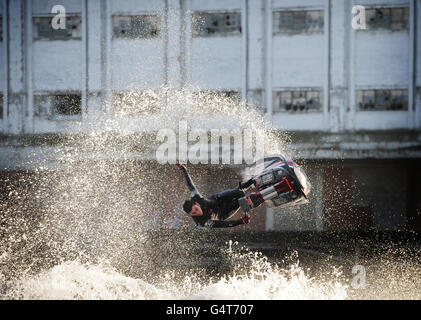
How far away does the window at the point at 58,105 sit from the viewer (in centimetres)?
2167

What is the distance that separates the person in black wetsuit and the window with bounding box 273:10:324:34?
15.6m

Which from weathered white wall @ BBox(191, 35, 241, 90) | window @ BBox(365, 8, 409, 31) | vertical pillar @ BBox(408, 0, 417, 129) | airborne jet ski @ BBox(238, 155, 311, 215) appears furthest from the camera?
weathered white wall @ BBox(191, 35, 241, 90)

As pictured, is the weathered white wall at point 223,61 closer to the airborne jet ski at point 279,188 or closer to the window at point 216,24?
the window at point 216,24

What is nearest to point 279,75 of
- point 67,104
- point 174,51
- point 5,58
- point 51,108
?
point 174,51

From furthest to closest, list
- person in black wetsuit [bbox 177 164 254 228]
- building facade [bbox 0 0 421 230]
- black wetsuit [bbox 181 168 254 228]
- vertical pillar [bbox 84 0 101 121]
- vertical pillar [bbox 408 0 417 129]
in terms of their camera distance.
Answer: vertical pillar [bbox 84 0 101 121]
vertical pillar [bbox 408 0 417 129]
building facade [bbox 0 0 421 230]
black wetsuit [bbox 181 168 254 228]
person in black wetsuit [bbox 177 164 254 228]

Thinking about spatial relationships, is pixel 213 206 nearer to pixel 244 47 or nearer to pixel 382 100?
pixel 244 47

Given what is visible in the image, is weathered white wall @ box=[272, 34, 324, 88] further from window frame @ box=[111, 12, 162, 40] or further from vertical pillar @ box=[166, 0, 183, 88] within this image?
window frame @ box=[111, 12, 162, 40]

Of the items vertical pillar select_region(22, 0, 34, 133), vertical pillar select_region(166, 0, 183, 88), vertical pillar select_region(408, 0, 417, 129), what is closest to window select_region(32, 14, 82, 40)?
vertical pillar select_region(22, 0, 34, 133)

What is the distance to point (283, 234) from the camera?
19672 mm

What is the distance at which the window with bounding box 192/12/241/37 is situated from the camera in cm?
2133

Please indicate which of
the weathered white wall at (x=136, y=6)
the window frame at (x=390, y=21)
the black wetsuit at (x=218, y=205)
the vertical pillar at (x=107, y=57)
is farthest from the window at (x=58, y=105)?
the black wetsuit at (x=218, y=205)

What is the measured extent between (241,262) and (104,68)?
43.3 ft

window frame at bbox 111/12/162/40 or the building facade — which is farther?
window frame at bbox 111/12/162/40
